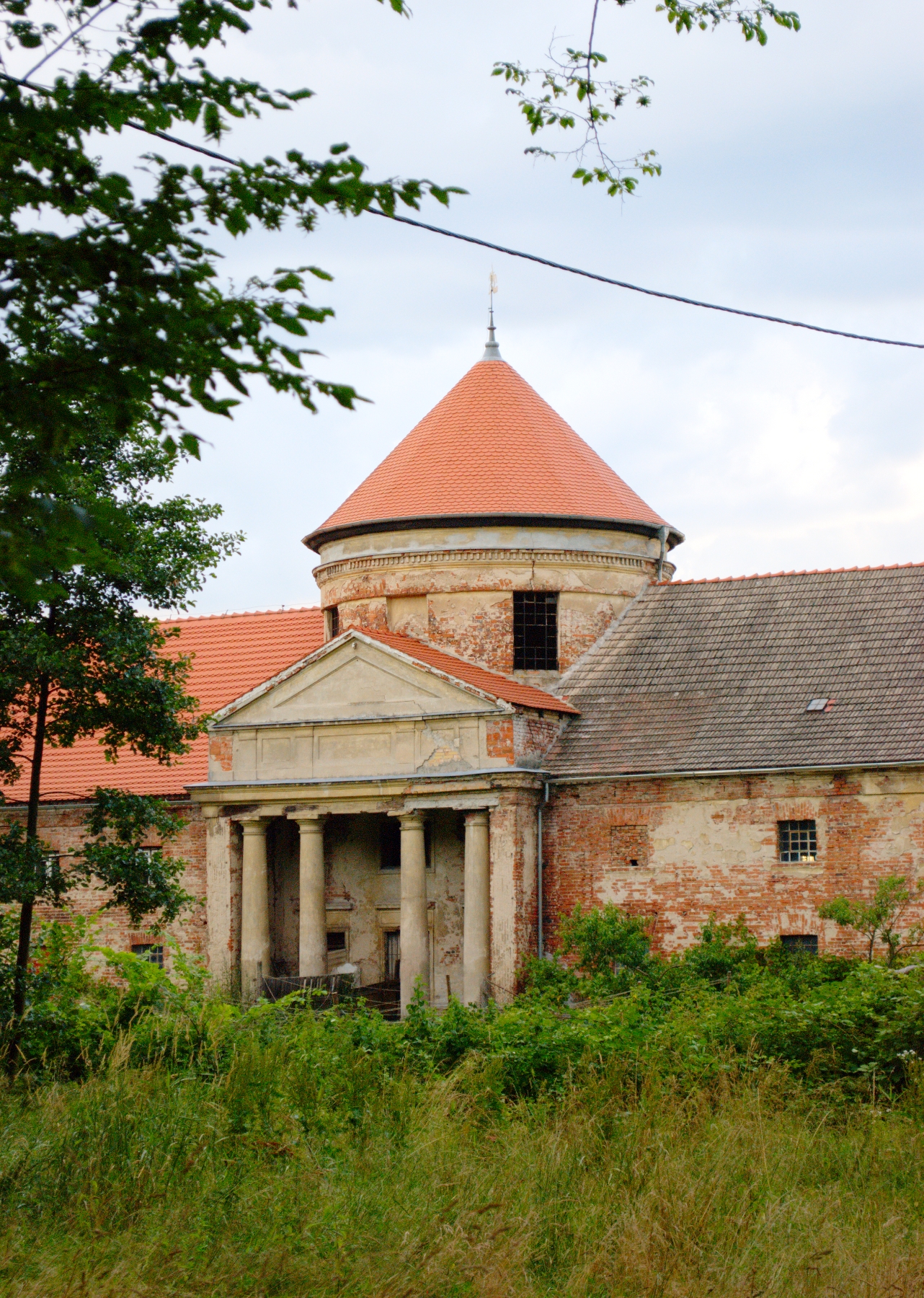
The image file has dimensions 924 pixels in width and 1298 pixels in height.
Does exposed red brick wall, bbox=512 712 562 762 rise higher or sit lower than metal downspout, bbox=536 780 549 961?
higher

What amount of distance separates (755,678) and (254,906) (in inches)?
361

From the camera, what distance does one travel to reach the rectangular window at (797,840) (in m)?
25.0

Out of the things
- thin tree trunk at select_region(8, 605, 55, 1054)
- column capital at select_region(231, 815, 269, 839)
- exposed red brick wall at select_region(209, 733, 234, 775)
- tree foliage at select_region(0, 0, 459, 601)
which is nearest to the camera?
tree foliage at select_region(0, 0, 459, 601)

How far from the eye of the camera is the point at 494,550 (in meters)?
29.0

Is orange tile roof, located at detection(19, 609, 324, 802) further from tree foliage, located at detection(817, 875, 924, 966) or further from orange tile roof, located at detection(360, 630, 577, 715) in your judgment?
tree foliage, located at detection(817, 875, 924, 966)

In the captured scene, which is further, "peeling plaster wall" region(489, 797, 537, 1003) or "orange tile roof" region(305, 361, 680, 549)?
"orange tile roof" region(305, 361, 680, 549)

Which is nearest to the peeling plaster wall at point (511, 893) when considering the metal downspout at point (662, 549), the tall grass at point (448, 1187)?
the metal downspout at point (662, 549)

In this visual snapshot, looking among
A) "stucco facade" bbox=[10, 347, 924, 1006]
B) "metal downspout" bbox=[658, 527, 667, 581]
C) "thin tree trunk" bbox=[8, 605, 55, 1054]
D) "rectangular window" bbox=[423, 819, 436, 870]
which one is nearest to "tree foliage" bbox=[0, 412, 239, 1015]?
"thin tree trunk" bbox=[8, 605, 55, 1054]

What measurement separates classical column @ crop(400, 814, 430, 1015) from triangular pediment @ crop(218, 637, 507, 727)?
190 centimetres

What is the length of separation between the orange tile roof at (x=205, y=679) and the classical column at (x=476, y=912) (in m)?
5.34

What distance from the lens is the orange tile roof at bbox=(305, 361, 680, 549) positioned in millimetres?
29375

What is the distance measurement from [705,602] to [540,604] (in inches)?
117

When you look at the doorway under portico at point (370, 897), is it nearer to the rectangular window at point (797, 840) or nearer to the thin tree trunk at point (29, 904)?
the rectangular window at point (797, 840)

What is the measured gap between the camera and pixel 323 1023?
1625cm
